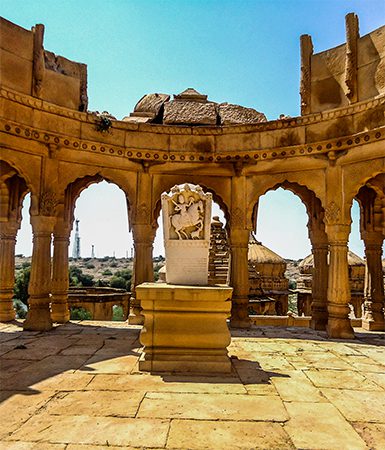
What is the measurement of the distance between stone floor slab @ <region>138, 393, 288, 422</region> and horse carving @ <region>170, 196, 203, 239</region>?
2.78 m

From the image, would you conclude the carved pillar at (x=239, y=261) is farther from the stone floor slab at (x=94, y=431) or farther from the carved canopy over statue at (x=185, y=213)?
the stone floor slab at (x=94, y=431)

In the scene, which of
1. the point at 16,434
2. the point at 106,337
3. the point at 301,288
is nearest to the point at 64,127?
the point at 106,337

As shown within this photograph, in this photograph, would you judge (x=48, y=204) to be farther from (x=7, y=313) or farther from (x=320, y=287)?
(x=320, y=287)

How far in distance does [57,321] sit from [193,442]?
8.58 meters

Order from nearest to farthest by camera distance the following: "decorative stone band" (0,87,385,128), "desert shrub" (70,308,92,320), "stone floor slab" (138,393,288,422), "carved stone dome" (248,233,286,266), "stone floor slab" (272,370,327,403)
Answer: "stone floor slab" (138,393,288,422) < "stone floor slab" (272,370,327,403) < "decorative stone band" (0,87,385,128) < "carved stone dome" (248,233,286,266) < "desert shrub" (70,308,92,320)

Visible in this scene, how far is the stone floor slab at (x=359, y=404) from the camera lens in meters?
3.82

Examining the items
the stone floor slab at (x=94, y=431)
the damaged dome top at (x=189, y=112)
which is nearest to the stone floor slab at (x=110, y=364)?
the stone floor slab at (x=94, y=431)

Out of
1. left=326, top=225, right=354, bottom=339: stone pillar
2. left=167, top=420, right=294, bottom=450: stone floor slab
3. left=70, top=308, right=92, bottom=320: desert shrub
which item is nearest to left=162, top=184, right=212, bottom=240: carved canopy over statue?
left=167, top=420, right=294, bottom=450: stone floor slab

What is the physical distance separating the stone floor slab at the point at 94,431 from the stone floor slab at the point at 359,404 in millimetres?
1927

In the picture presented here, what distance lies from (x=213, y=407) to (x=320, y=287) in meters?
7.57

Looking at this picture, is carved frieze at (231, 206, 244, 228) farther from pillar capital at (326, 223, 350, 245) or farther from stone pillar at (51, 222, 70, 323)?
stone pillar at (51, 222, 70, 323)

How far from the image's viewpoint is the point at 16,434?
3.22m

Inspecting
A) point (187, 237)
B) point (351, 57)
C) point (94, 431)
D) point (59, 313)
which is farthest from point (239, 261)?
point (94, 431)

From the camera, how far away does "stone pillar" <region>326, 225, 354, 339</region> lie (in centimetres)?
902
